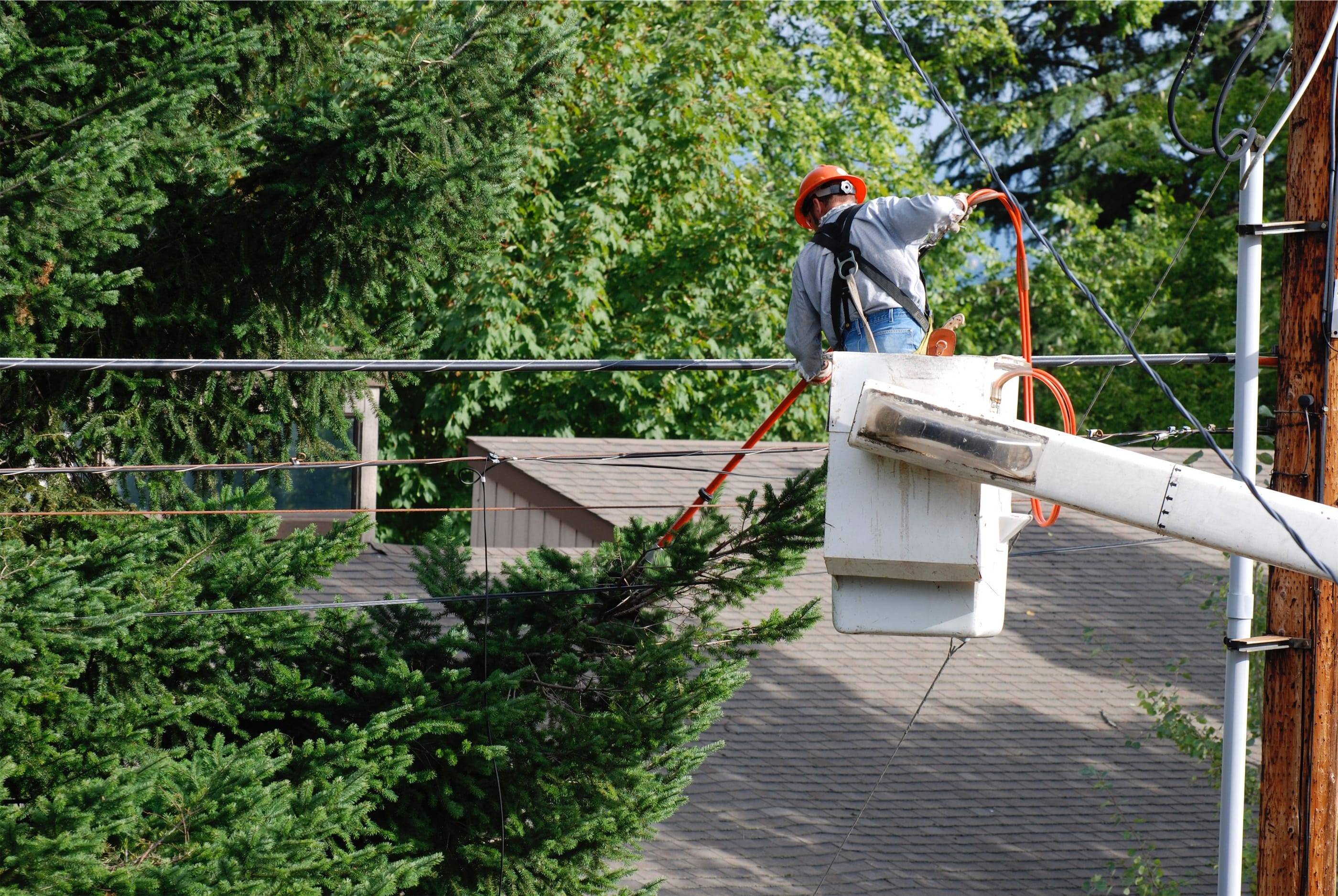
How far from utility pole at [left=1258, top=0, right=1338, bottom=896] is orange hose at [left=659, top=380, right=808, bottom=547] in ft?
6.10

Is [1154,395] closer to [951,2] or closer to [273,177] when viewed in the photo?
[951,2]

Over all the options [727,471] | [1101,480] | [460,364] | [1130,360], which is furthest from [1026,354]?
[460,364]

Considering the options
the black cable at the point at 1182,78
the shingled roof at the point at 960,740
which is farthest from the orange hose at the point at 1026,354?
the shingled roof at the point at 960,740

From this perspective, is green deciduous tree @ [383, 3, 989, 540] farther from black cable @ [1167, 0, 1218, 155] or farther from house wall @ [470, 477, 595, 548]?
black cable @ [1167, 0, 1218, 155]

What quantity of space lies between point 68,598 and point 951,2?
22300 millimetres

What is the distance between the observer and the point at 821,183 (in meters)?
5.34

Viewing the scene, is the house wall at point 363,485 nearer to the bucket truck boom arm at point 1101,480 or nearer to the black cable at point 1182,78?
the black cable at point 1182,78

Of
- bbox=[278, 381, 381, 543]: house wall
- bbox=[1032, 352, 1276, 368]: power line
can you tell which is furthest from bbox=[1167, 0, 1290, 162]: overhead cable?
bbox=[278, 381, 381, 543]: house wall

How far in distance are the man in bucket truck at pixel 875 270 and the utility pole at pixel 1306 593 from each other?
1413 mm

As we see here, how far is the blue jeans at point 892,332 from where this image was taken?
196 inches

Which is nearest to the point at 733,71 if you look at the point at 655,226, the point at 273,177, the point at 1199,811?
the point at 655,226

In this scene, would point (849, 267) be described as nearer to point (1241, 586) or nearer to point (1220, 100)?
point (1220, 100)

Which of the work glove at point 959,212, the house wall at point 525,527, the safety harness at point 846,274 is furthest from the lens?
the house wall at point 525,527

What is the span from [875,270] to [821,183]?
0.53 meters
